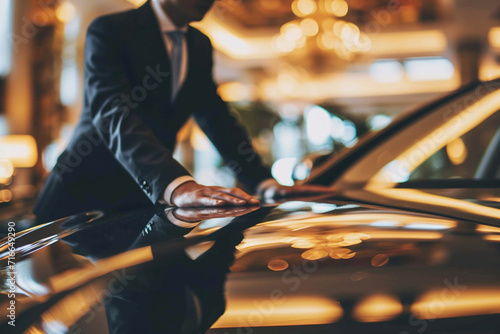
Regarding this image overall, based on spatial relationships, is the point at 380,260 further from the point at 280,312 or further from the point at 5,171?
the point at 5,171

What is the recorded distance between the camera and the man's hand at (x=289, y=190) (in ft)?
3.48

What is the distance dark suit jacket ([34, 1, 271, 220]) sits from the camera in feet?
3.21

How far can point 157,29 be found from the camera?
115 cm

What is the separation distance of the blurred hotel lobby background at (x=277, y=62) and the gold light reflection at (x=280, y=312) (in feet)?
12.0

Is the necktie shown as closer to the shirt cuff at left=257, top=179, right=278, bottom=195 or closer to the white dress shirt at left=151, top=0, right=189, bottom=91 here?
the white dress shirt at left=151, top=0, right=189, bottom=91

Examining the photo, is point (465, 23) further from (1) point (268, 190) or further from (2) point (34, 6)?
(1) point (268, 190)

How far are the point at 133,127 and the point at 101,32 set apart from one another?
0.81ft

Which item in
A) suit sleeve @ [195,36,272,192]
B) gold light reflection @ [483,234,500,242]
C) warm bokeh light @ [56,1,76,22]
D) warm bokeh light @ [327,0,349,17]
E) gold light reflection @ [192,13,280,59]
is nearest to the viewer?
gold light reflection @ [483,234,500,242]

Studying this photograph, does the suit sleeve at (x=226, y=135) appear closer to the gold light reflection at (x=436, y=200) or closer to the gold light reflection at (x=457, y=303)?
the gold light reflection at (x=436, y=200)

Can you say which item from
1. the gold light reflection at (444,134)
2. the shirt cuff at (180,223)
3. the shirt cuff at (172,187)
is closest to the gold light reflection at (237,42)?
the gold light reflection at (444,134)

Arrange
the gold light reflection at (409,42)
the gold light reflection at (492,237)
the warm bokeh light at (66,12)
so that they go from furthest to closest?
the gold light reflection at (409,42), the warm bokeh light at (66,12), the gold light reflection at (492,237)

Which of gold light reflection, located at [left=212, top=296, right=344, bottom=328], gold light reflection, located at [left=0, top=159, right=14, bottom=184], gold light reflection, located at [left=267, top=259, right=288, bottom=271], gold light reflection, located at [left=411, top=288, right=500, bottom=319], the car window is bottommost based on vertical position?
gold light reflection, located at [left=0, top=159, right=14, bottom=184]

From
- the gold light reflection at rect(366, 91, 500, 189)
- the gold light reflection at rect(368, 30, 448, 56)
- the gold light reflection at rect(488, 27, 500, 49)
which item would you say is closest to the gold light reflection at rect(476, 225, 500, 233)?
the gold light reflection at rect(366, 91, 500, 189)

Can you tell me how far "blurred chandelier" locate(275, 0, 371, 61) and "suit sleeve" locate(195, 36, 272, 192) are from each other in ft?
22.3
